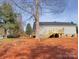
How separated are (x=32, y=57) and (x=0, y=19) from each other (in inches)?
463

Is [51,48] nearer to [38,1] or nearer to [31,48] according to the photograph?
[31,48]

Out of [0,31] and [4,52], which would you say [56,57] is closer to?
[4,52]

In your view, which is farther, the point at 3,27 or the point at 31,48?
the point at 3,27

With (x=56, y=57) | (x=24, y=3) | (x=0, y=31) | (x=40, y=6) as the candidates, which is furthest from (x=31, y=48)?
(x=0, y=31)

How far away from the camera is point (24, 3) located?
18.9ft

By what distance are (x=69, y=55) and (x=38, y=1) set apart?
11.2 ft

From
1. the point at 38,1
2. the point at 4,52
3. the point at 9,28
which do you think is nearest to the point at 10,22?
the point at 9,28

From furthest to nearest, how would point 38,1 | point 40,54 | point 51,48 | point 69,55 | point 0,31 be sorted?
point 0,31, point 38,1, point 51,48, point 40,54, point 69,55

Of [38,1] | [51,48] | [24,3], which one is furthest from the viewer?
[38,1]

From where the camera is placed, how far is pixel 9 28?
14578 mm

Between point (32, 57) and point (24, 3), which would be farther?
point (24, 3)

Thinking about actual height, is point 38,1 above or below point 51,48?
above

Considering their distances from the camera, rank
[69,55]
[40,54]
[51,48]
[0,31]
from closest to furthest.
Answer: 1. [69,55]
2. [40,54]
3. [51,48]
4. [0,31]

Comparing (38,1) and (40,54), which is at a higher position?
(38,1)
